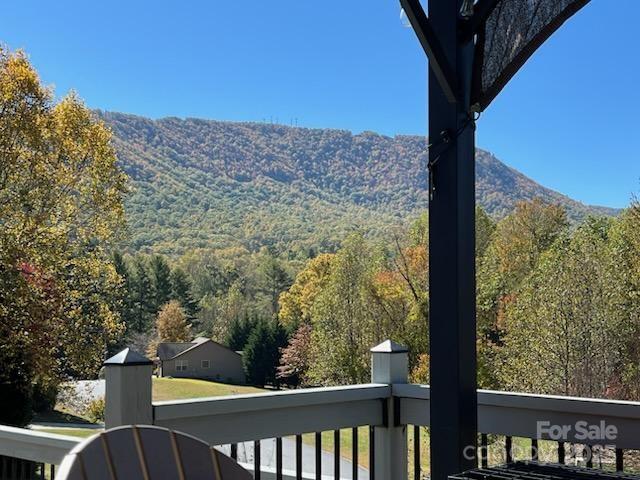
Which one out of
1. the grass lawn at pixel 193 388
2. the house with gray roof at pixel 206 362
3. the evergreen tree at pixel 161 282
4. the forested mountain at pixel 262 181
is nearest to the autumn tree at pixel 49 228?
the grass lawn at pixel 193 388

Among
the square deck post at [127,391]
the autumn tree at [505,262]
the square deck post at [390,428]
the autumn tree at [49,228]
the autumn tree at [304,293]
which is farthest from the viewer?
the autumn tree at [304,293]

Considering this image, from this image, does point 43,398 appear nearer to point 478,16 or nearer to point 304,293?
point 304,293

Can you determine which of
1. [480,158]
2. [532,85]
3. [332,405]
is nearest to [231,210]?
[480,158]

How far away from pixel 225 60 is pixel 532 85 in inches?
987

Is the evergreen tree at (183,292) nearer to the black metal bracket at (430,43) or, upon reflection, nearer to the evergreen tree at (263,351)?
the evergreen tree at (263,351)

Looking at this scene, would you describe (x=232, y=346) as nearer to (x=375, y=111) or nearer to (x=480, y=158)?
(x=480, y=158)

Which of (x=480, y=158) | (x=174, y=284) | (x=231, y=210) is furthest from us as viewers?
(x=231, y=210)

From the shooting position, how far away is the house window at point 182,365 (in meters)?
26.4

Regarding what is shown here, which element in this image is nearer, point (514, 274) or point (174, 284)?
point (514, 274)

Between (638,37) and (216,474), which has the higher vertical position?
(638,37)

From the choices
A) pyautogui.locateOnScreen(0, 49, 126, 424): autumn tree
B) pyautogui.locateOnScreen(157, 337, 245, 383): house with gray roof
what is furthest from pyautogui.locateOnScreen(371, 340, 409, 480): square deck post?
pyautogui.locateOnScreen(157, 337, 245, 383): house with gray roof

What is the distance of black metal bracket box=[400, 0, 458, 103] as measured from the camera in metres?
1.58

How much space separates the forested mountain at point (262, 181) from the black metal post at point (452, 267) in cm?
2914

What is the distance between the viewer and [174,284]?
94.2ft
